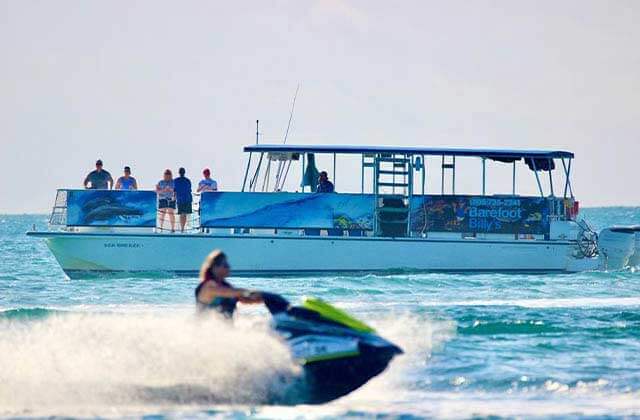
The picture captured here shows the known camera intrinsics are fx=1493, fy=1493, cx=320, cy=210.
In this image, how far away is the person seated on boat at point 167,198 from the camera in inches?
1326

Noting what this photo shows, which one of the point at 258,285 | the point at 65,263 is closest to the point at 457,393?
the point at 258,285

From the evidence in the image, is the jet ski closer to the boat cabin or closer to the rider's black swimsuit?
the rider's black swimsuit

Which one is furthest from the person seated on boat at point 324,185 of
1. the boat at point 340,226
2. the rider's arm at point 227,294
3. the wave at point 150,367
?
the rider's arm at point 227,294

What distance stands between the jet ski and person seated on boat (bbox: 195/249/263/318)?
379mm

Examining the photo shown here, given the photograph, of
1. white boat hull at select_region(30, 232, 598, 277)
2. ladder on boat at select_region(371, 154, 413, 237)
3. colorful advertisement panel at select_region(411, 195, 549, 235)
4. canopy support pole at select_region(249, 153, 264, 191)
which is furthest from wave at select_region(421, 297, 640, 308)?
canopy support pole at select_region(249, 153, 264, 191)

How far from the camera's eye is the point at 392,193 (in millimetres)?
34562

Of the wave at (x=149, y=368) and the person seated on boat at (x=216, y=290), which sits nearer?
the person seated on boat at (x=216, y=290)

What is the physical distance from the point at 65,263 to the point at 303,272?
533cm

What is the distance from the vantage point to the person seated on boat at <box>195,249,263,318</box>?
1450 centimetres

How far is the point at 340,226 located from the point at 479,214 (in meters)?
3.24

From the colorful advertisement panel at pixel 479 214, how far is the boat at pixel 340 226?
0.08 ft

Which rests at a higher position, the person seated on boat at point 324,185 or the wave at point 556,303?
the person seated on boat at point 324,185

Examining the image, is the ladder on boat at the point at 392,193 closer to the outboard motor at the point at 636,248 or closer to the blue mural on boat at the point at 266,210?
the blue mural on boat at the point at 266,210

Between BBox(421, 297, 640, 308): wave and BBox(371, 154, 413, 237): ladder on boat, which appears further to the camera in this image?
BBox(371, 154, 413, 237): ladder on boat
